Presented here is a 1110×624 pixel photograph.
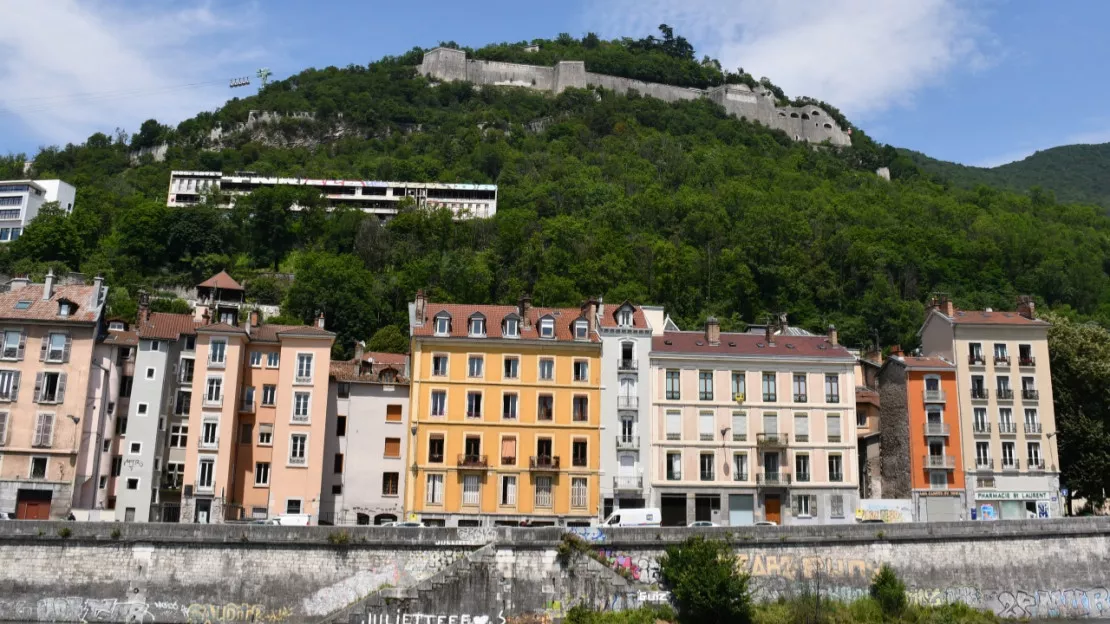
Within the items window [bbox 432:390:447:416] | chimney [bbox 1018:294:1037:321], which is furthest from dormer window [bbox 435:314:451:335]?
chimney [bbox 1018:294:1037:321]

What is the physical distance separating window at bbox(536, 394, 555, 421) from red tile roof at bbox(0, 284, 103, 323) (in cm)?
2168

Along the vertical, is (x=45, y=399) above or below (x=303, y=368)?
below

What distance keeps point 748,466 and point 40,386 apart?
3427 cm

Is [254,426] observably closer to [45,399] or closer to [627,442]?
[45,399]

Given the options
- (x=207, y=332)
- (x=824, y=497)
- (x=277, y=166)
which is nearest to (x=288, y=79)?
(x=277, y=166)

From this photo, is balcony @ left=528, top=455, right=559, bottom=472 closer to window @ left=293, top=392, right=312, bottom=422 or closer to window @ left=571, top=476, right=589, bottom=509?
window @ left=571, top=476, right=589, bottom=509

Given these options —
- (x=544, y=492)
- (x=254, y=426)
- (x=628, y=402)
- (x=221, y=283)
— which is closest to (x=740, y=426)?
(x=628, y=402)

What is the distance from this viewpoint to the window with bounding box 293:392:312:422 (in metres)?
48.0

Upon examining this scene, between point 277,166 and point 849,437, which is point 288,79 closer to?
point 277,166

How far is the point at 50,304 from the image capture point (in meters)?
48.2

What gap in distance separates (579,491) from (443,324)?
35.4ft

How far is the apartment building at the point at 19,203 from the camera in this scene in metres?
110

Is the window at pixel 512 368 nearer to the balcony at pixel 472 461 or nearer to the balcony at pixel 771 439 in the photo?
the balcony at pixel 472 461

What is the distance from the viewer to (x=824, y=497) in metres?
50.1
